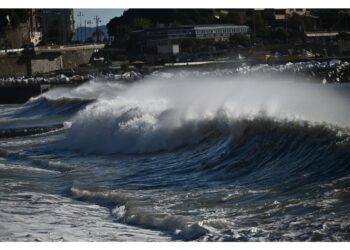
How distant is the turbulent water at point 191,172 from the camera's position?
557cm

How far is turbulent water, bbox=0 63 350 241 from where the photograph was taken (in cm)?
557

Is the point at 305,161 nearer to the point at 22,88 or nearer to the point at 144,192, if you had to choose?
the point at 144,192

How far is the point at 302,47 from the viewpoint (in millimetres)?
10586

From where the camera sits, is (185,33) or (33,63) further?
(33,63)

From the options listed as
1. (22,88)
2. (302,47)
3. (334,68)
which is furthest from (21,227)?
(22,88)

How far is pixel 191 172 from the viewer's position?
26.7 feet

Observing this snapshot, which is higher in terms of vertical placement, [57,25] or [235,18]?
[235,18]

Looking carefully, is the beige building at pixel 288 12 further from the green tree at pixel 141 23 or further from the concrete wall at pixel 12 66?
the concrete wall at pixel 12 66

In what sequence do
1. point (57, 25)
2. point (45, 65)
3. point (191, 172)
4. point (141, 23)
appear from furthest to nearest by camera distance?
point (45, 65), point (57, 25), point (191, 172), point (141, 23)

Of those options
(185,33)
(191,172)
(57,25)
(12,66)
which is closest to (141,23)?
(185,33)

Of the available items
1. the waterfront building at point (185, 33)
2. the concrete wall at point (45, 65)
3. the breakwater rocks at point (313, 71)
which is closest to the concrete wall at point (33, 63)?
the concrete wall at point (45, 65)

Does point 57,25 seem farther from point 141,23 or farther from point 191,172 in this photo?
point 141,23
